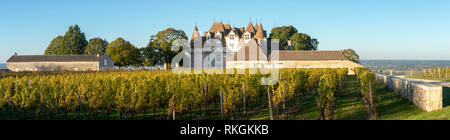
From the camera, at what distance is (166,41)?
5725cm

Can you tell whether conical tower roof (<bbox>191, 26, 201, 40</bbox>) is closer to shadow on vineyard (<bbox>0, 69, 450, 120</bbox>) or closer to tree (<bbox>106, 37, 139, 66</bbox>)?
tree (<bbox>106, 37, 139, 66</bbox>)

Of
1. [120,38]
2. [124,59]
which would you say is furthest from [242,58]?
A: [120,38]

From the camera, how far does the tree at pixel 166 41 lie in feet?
186

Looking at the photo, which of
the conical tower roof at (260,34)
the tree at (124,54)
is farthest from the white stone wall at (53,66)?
the conical tower roof at (260,34)

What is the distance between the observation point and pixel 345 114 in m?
12.0

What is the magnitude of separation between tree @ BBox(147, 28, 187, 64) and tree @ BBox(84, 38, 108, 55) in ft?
55.0

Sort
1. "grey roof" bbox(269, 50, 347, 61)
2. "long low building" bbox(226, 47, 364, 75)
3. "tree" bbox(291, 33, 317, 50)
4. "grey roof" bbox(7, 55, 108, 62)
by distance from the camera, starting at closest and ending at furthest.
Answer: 1. "long low building" bbox(226, 47, 364, 75)
2. "grey roof" bbox(269, 50, 347, 61)
3. "grey roof" bbox(7, 55, 108, 62)
4. "tree" bbox(291, 33, 317, 50)

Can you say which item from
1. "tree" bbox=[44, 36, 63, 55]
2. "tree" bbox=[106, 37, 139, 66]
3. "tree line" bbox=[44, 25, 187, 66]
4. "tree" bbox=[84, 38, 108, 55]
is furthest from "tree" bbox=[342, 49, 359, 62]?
"tree" bbox=[44, 36, 63, 55]

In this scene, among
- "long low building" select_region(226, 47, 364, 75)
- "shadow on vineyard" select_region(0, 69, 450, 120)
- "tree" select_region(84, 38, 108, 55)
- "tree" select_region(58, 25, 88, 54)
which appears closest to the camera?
"shadow on vineyard" select_region(0, 69, 450, 120)

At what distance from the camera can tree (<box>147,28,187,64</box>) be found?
56719 millimetres

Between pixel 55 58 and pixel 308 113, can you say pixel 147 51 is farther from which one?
pixel 308 113
